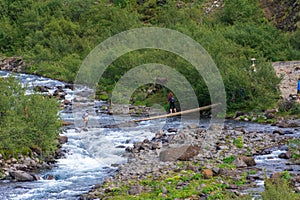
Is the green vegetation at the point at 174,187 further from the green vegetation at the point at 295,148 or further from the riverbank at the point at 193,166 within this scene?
the green vegetation at the point at 295,148

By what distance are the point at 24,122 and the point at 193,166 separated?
825 centimetres

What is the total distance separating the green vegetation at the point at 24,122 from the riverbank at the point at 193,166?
154 inches

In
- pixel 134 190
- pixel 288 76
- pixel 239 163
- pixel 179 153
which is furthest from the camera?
pixel 288 76

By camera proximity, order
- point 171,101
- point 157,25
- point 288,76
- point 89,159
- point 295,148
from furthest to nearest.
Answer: point 157,25 → point 288,76 → point 171,101 → point 89,159 → point 295,148

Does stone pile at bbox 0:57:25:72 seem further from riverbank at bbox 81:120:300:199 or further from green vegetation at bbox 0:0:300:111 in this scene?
riverbank at bbox 81:120:300:199

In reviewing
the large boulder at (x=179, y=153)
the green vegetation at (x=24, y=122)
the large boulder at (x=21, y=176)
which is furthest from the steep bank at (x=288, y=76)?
the large boulder at (x=21, y=176)

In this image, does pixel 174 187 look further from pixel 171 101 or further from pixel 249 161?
pixel 171 101

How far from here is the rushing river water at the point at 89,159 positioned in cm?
2069

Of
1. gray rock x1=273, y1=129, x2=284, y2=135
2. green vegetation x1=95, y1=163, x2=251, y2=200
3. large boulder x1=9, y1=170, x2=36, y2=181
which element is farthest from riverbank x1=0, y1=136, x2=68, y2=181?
gray rock x1=273, y1=129, x2=284, y2=135

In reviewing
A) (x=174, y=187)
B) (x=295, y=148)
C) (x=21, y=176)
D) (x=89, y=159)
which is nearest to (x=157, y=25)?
(x=89, y=159)

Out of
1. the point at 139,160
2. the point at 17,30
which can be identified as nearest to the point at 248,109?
the point at 139,160

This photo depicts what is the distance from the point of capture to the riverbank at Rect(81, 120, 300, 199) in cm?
1936

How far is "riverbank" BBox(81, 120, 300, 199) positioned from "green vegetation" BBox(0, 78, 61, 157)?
3.90 m

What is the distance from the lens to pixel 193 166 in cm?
2228
